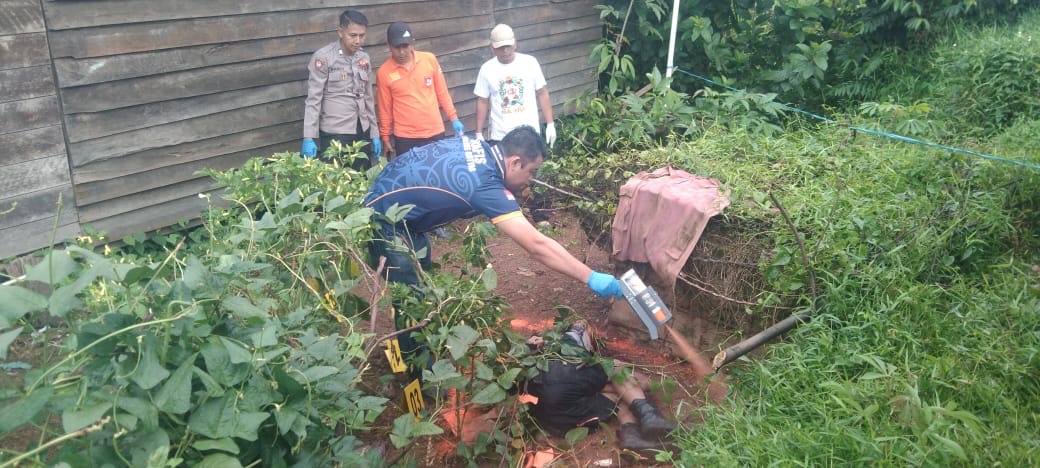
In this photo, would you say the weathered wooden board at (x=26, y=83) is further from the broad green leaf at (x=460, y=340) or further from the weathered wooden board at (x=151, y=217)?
the broad green leaf at (x=460, y=340)

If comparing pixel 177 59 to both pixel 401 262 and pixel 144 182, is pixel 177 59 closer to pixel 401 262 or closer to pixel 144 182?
pixel 144 182

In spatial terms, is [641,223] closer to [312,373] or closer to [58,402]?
[312,373]

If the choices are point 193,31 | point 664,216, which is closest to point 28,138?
point 193,31

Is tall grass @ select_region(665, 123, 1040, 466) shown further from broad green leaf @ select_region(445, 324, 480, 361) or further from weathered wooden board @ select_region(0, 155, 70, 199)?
weathered wooden board @ select_region(0, 155, 70, 199)

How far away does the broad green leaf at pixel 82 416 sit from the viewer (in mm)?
1558

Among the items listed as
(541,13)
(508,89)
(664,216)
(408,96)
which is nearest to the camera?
(664,216)

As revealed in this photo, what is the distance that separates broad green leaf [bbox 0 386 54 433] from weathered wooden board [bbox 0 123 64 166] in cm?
320

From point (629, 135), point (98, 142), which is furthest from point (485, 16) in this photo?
point (98, 142)

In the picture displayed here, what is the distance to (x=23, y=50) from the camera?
4172 mm

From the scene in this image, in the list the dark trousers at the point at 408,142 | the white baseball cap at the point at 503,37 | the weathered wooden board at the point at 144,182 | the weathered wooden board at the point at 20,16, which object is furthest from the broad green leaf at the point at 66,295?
the white baseball cap at the point at 503,37

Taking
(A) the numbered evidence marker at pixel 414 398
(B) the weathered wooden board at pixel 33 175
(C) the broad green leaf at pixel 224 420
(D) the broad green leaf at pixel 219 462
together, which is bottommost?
(A) the numbered evidence marker at pixel 414 398

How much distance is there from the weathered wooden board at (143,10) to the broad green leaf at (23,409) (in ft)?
11.2

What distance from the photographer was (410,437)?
8.95 feet

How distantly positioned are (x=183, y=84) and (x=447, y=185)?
8.04ft
